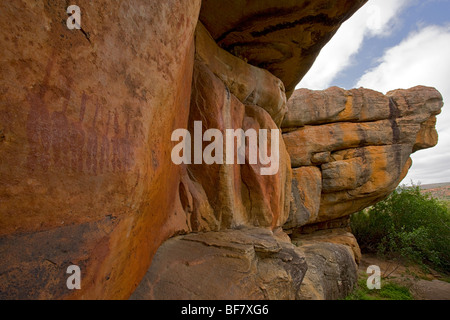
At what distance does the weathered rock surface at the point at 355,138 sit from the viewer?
10.7 meters

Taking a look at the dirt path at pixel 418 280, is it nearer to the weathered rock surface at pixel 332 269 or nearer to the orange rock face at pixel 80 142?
the weathered rock surface at pixel 332 269

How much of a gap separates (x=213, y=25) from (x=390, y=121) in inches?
453

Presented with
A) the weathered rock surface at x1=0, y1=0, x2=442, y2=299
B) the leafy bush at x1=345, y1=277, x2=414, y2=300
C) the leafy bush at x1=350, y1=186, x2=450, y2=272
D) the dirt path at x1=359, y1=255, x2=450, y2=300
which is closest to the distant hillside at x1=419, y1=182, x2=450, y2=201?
the leafy bush at x1=350, y1=186, x2=450, y2=272

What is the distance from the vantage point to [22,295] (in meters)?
1.17

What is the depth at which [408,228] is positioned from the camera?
12.3 metres

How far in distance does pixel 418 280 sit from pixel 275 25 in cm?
1146

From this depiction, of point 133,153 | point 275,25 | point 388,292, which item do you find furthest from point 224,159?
point 388,292

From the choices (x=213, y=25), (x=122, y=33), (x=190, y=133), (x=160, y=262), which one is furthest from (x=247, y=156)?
(x=122, y=33)

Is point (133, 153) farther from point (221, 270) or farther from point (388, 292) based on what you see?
point (388, 292)

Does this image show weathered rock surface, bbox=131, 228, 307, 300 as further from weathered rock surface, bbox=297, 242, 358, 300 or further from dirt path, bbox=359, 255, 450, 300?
dirt path, bbox=359, 255, 450, 300

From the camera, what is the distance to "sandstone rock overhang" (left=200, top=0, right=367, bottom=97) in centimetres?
366

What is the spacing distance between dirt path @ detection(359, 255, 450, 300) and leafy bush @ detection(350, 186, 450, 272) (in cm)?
67

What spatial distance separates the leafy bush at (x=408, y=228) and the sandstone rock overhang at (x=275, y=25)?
10510 mm
